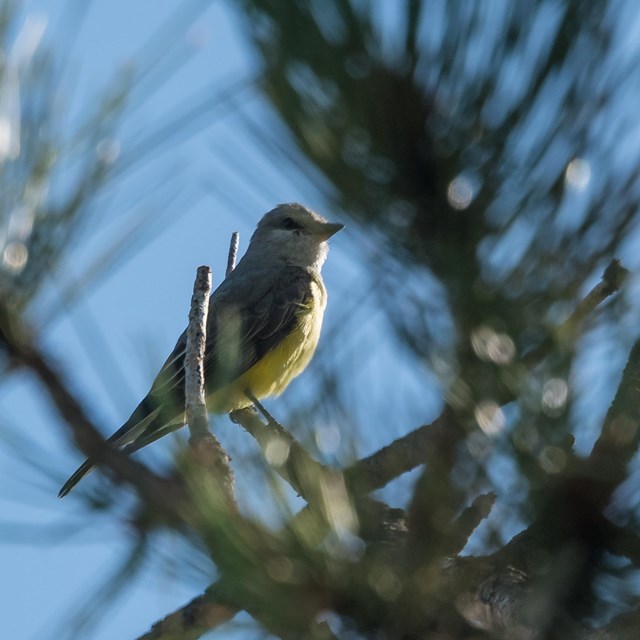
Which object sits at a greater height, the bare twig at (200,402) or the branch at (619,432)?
the bare twig at (200,402)

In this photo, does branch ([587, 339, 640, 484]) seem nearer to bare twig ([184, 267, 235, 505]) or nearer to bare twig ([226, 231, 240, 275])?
bare twig ([184, 267, 235, 505])

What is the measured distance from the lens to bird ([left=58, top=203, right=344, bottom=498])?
15.3 ft

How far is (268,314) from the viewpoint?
5.65 m

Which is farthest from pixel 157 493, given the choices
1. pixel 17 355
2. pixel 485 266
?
pixel 485 266

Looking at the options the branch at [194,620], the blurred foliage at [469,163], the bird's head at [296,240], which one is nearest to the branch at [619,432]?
the blurred foliage at [469,163]

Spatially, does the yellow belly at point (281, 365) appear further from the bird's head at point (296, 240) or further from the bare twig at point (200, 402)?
the bare twig at point (200, 402)

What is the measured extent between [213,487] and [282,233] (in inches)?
208

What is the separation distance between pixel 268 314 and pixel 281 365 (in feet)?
1.31

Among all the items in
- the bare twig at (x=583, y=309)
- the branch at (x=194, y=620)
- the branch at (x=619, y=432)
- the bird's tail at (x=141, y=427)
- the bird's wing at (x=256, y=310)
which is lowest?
the bird's wing at (x=256, y=310)

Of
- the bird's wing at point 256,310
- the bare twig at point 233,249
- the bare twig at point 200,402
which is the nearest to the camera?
the bare twig at point 200,402

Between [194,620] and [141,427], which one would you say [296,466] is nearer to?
[194,620]

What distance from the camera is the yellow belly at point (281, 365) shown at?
512cm

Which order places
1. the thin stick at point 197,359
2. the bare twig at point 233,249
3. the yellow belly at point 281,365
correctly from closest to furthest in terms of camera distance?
the thin stick at point 197,359 < the bare twig at point 233,249 < the yellow belly at point 281,365

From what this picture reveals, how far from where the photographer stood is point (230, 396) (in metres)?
5.04
